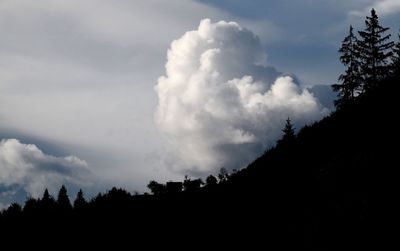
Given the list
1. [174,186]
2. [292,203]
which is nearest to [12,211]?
[174,186]

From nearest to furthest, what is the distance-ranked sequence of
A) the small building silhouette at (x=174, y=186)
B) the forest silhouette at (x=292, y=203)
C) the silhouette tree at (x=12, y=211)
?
1. the forest silhouette at (x=292, y=203)
2. the silhouette tree at (x=12, y=211)
3. the small building silhouette at (x=174, y=186)

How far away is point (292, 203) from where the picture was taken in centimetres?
1563

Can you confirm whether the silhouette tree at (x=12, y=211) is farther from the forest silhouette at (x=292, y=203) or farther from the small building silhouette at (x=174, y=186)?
the small building silhouette at (x=174, y=186)

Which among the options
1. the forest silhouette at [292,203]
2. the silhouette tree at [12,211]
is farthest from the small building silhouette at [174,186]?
the silhouette tree at [12,211]

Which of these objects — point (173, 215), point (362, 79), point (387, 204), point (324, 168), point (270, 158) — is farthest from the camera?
point (362, 79)

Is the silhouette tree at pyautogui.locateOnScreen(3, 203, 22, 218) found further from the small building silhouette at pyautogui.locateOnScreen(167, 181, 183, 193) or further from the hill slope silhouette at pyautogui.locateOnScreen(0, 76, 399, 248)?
the small building silhouette at pyautogui.locateOnScreen(167, 181, 183, 193)

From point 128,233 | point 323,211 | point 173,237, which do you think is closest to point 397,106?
point 323,211

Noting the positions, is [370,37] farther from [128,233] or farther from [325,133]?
[128,233]

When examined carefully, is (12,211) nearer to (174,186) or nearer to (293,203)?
(174,186)

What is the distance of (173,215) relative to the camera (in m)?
19.5

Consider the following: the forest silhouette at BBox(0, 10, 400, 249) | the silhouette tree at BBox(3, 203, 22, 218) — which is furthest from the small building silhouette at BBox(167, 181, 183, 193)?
the silhouette tree at BBox(3, 203, 22, 218)

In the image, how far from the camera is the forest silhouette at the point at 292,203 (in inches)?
485

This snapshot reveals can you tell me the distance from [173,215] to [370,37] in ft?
143

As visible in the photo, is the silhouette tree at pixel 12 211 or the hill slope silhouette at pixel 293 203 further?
the silhouette tree at pixel 12 211
